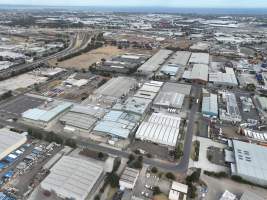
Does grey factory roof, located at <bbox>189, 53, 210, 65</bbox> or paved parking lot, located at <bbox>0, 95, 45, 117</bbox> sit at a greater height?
grey factory roof, located at <bbox>189, 53, 210, 65</bbox>

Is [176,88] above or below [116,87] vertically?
below

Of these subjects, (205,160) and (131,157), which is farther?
Answer: (205,160)

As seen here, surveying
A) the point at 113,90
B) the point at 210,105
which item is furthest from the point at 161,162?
the point at 113,90

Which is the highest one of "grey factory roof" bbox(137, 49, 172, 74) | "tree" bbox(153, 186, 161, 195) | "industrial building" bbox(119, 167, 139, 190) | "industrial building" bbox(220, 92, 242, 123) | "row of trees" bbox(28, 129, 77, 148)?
"grey factory roof" bbox(137, 49, 172, 74)

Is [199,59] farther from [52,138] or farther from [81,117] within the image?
[52,138]

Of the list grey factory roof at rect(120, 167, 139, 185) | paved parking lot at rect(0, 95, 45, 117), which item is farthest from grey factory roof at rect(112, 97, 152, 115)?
paved parking lot at rect(0, 95, 45, 117)

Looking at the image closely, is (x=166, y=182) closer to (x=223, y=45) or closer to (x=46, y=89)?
(x=46, y=89)

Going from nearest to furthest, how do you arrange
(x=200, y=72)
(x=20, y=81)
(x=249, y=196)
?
1. (x=249, y=196)
2. (x=20, y=81)
3. (x=200, y=72)

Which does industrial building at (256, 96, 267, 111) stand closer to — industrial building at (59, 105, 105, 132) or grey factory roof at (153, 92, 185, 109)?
grey factory roof at (153, 92, 185, 109)
